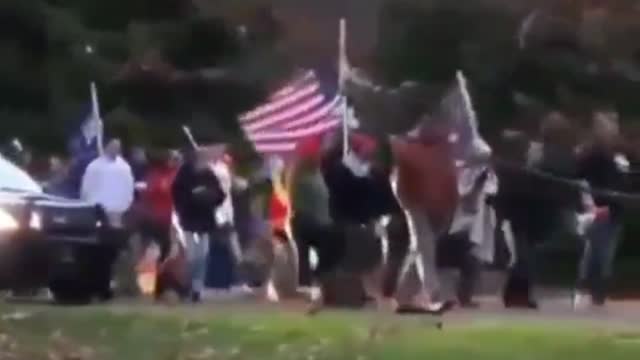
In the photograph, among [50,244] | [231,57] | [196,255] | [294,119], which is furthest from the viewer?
[231,57]

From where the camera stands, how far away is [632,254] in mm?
28844

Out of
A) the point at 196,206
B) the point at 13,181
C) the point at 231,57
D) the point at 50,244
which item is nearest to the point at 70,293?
the point at 50,244

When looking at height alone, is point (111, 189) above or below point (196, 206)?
above

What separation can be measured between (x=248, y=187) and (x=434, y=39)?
6881mm

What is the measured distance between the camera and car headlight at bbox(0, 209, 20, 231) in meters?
20.8

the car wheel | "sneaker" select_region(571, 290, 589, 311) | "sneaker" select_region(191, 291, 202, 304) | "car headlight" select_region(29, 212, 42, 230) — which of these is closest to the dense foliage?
"sneaker" select_region(571, 290, 589, 311)

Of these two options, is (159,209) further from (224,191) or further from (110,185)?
(224,191)

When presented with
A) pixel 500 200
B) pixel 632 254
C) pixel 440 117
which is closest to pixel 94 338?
pixel 500 200

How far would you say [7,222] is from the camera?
20.9 meters

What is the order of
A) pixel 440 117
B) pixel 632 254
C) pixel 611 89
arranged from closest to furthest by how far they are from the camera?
pixel 440 117 → pixel 632 254 → pixel 611 89

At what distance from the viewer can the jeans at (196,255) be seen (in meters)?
22.5

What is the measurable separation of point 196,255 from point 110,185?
1.07 meters

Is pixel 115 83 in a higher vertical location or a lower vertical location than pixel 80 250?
higher

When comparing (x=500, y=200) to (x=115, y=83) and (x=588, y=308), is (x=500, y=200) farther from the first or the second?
(x=115, y=83)
